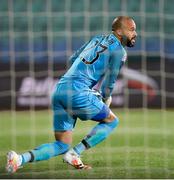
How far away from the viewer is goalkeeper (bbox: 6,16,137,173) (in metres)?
6.30

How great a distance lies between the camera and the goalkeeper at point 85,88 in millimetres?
6305

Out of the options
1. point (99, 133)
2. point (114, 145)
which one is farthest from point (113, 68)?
point (114, 145)

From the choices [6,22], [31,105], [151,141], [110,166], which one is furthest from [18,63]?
[110,166]

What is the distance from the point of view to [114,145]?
9406 millimetres

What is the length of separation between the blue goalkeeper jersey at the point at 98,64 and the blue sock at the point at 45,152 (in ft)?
1.79

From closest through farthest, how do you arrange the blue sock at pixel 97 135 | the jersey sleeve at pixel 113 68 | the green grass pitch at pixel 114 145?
the jersey sleeve at pixel 113 68, the blue sock at pixel 97 135, the green grass pitch at pixel 114 145

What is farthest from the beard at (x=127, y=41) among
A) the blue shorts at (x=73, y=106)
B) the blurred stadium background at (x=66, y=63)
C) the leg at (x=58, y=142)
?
the blurred stadium background at (x=66, y=63)

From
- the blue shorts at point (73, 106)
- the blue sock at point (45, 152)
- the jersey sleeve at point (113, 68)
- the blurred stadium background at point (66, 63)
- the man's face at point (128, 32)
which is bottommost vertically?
the blurred stadium background at point (66, 63)

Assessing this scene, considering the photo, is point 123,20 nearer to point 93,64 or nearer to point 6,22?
point 93,64

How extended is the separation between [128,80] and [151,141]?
5.15 metres

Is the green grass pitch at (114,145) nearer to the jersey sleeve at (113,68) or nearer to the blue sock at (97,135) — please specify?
the blue sock at (97,135)

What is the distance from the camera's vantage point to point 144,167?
6918 mm

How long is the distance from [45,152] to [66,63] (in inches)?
330

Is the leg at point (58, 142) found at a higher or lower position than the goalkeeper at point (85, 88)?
lower
